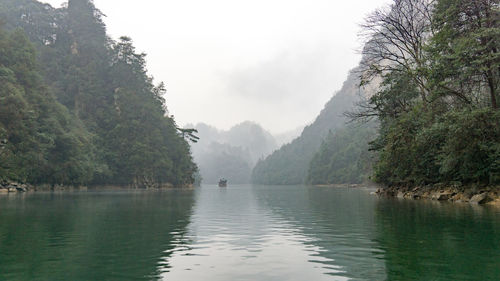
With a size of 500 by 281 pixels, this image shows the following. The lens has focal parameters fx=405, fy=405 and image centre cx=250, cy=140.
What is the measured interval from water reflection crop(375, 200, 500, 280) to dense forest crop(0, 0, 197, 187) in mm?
62892

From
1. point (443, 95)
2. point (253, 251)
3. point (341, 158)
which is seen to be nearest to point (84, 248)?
point (253, 251)

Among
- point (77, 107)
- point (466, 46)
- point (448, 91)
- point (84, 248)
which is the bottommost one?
point (84, 248)

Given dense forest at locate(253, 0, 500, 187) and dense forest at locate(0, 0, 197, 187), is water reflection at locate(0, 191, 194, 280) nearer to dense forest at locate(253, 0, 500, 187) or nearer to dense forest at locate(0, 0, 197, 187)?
Answer: dense forest at locate(253, 0, 500, 187)

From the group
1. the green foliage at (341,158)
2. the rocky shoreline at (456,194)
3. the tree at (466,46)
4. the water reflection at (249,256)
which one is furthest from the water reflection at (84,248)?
the green foliage at (341,158)

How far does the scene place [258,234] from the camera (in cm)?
1550

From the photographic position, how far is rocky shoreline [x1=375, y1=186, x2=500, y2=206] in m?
28.9

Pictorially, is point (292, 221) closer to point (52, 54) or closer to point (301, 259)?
point (301, 259)

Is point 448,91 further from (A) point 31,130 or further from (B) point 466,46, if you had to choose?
(A) point 31,130

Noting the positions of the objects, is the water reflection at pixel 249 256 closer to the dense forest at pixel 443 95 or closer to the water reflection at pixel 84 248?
the water reflection at pixel 84 248

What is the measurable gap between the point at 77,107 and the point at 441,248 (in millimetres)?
114061

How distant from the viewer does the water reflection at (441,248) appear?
856cm

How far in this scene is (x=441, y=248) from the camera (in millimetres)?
11438

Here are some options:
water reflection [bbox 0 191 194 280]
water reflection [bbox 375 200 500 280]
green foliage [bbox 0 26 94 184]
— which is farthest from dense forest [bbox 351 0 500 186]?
green foliage [bbox 0 26 94 184]

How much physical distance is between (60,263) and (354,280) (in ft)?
22.6
